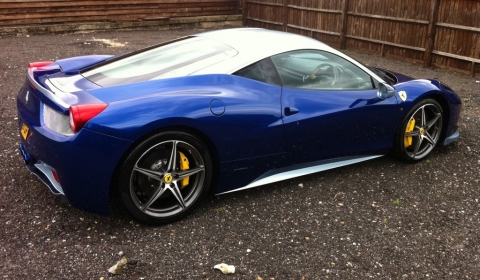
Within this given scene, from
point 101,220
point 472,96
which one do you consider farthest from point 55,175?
point 472,96

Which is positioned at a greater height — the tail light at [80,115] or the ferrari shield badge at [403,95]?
the tail light at [80,115]

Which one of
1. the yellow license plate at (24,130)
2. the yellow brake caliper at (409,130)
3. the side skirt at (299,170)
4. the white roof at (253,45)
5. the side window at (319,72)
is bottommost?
the side skirt at (299,170)

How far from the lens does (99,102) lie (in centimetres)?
330

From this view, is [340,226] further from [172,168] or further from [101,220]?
[101,220]

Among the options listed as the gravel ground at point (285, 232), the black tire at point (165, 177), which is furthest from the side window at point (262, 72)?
the gravel ground at point (285, 232)

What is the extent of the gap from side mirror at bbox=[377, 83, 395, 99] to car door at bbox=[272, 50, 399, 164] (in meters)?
0.03

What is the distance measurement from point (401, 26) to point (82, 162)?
367 inches

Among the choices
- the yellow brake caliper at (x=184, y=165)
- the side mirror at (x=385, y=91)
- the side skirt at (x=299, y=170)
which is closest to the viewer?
the yellow brake caliper at (x=184, y=165)

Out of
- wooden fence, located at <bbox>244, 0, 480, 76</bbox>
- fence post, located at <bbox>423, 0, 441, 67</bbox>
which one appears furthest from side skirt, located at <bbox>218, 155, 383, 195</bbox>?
fence post, located at <bbox>423, 0, 441, 67</bbox>

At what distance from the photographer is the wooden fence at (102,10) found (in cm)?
1364

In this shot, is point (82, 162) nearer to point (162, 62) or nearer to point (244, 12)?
point (162, 62)

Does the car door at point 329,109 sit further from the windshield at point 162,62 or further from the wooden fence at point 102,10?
the wooden fence at point 102,10

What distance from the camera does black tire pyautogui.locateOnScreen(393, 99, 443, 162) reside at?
188 inches

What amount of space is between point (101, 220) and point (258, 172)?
1.30 metres
